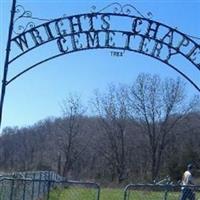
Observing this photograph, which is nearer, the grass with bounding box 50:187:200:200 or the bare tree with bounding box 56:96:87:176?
the grass with bounding box 50:187:200:200

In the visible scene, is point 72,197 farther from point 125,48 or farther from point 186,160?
point 186,160

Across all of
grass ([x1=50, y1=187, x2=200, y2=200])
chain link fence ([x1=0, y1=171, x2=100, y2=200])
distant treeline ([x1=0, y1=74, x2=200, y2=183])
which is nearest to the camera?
chain link fence ([x1=0, y1=171, x2=100, y2=200])

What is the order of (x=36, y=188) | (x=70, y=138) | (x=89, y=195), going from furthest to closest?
(x=70, y=138) < (x=89, y=195) < (x=36, y=188)

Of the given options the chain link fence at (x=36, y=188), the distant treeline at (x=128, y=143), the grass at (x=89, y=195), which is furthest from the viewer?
the distant treeline at (x=128, y=143)

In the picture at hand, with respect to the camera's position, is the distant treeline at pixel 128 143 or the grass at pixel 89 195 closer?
the grass at pixel 89 195

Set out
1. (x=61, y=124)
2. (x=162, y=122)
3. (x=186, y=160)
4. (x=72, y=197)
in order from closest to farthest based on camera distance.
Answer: (x=72, y=197)
(x=186, y=160)
(x=162, y=122)
(x=61, y=124)

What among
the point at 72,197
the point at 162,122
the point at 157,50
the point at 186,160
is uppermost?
the point at 162,122

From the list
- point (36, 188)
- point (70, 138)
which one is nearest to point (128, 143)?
point (70, 138)

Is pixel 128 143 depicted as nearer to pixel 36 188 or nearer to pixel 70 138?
pixel 70 138

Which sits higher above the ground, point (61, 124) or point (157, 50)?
point (61, 124)

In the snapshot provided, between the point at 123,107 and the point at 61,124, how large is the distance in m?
9.65

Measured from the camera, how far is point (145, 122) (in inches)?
3376

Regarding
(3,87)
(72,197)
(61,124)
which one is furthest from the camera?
(61,124)

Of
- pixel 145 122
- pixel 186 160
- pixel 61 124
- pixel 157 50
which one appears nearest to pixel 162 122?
pixel 145 122
